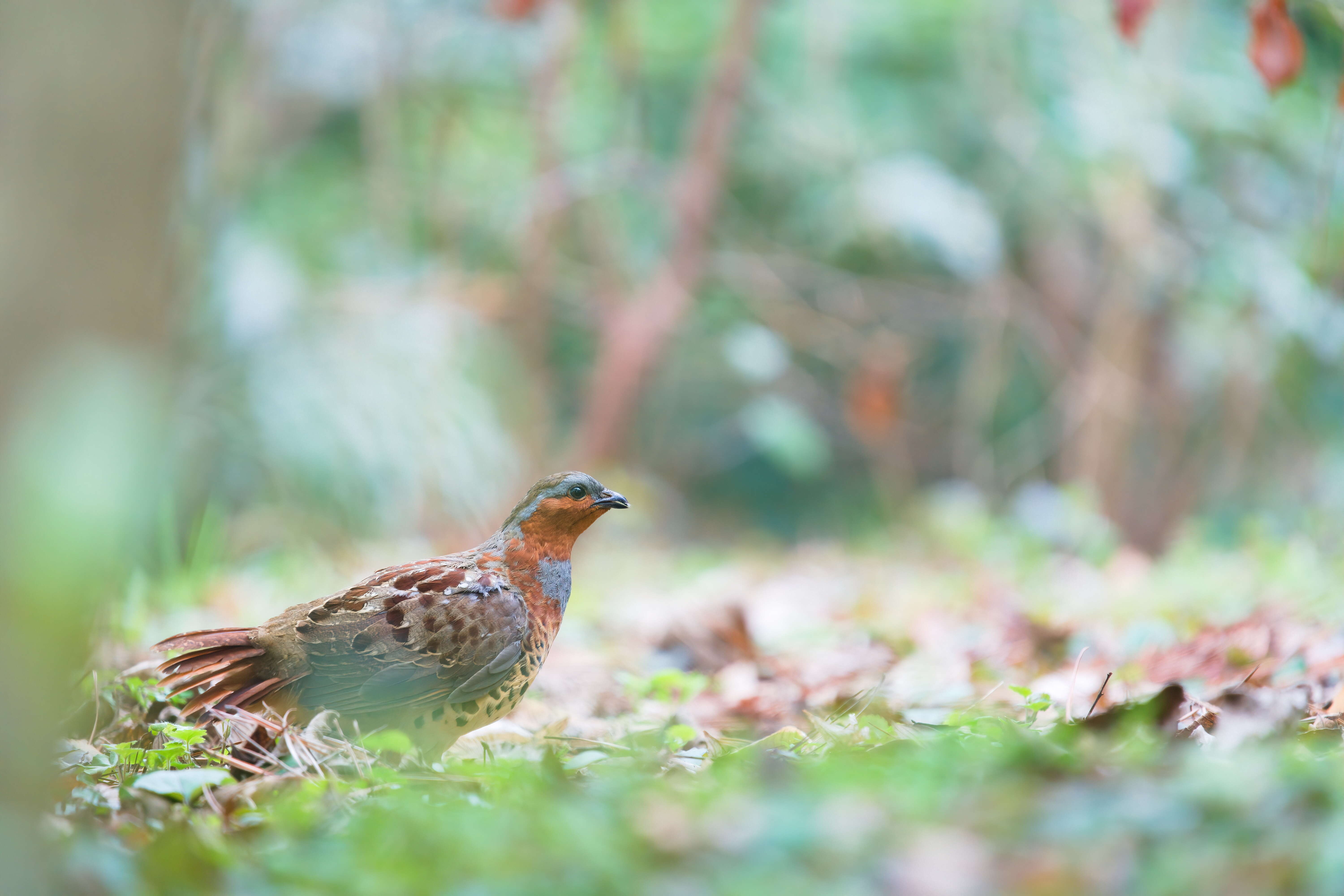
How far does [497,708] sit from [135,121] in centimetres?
164

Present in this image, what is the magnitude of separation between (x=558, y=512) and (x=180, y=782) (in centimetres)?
126

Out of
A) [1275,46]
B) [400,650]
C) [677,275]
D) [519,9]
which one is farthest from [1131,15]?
[677,275]

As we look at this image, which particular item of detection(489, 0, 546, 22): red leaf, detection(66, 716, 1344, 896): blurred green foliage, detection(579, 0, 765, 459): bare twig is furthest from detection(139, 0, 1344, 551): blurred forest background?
detection(66, 716, 1344, 896): blurred green foliage

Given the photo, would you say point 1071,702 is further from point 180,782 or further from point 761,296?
point 761,296

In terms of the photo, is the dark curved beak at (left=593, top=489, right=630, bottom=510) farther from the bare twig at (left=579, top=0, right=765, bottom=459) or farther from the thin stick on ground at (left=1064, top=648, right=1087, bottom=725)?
the bare twig at (left=579, top=0, right=765, bottom=459)

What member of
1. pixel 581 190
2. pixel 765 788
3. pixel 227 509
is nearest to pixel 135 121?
pixel 765 788

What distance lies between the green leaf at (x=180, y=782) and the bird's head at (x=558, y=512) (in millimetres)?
1118

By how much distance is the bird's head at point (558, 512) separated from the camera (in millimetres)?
2898

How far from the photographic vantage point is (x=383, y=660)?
247 centimetres

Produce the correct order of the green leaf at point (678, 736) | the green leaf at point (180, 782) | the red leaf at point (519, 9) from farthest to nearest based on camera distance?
the red leaf at point (519, 9) < the green leaf at point (678, 736) < the green leaf at point (180, 782)

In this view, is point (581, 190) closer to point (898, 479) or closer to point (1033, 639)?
point (898, 479)

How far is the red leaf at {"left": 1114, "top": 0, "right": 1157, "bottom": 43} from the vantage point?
2951 mm

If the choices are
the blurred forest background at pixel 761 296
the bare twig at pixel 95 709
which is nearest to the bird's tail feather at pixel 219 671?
the bare twig at pixel 95 709

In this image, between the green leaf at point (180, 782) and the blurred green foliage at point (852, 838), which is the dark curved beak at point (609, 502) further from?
the blurred green foliage at point (852, 838)
